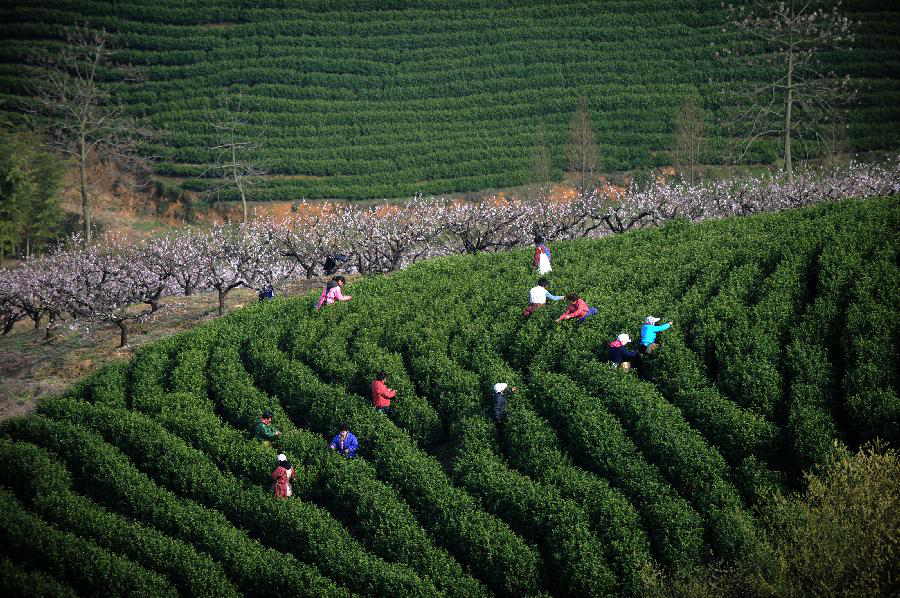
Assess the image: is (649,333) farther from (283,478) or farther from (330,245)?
(330,245)

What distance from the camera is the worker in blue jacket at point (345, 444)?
2181 centimetres

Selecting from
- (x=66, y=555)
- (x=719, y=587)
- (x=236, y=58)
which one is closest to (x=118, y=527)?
(x=66, y=555)

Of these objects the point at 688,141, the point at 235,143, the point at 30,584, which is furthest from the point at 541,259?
the point at 235,143

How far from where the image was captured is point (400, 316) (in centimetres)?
2828

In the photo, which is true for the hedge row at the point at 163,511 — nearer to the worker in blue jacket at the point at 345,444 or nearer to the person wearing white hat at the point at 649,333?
the worker in blue jacket at the point at 345,444

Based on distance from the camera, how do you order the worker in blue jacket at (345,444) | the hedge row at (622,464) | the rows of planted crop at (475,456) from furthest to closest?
the worker in blue jacket at (345,444) → the hedge row at (622,464) → the rows of planted crop at (475,456)

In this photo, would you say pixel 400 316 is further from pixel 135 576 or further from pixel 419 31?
pixel 419 31

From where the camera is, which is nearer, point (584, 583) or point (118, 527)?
point (584, 583)

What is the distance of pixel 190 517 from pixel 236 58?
6352 centimetres

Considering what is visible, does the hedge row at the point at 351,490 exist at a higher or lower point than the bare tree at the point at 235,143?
lower

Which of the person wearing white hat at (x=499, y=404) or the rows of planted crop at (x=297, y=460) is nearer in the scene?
the rows of planted crop at (x=297, y=460)

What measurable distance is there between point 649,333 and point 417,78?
56902 millimetres

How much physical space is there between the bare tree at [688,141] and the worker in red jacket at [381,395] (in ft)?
116

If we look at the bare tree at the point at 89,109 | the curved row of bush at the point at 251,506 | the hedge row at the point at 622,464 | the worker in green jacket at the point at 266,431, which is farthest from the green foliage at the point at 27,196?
the hedge row at the point at 622,464
